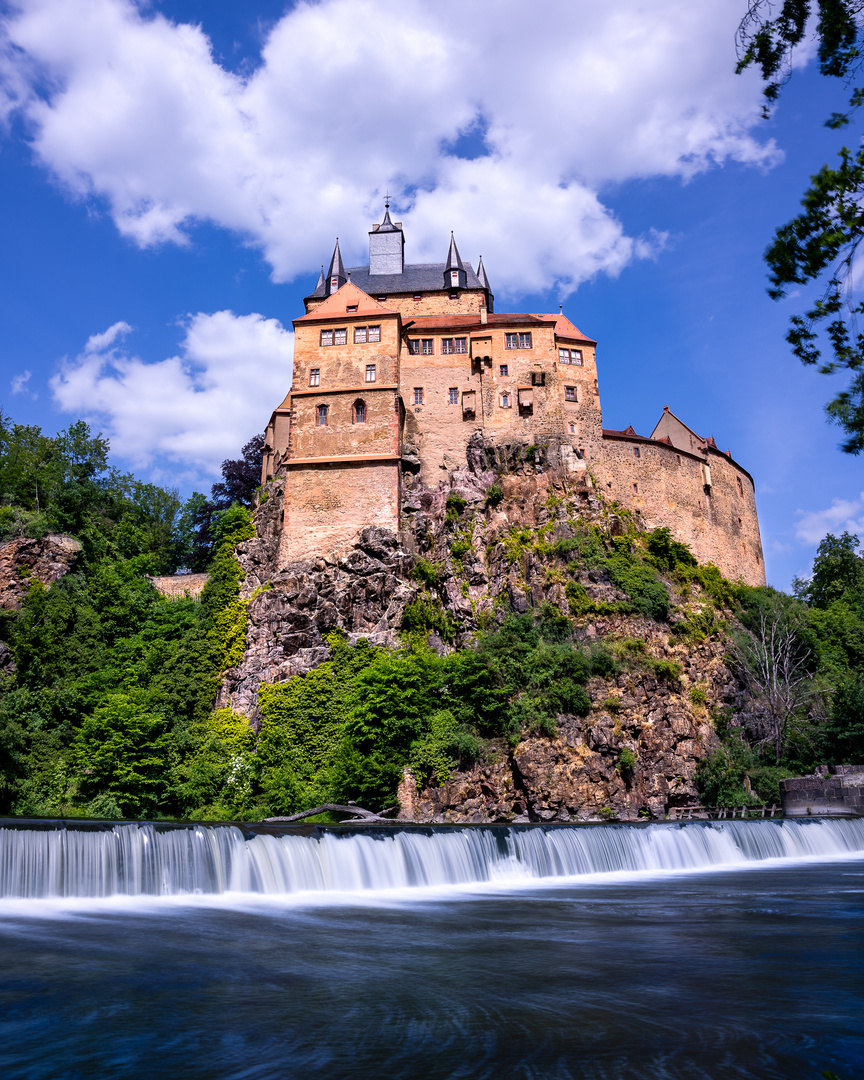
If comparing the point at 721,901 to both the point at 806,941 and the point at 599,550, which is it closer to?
the point at 806,941

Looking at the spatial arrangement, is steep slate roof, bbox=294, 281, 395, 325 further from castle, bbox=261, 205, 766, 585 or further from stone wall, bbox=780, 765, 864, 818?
stone wall, bbox=780, 765, 864, 818

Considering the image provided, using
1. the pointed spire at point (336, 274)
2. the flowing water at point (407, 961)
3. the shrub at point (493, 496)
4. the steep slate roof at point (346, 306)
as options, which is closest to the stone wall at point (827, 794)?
the flowing water at point (407, 961)

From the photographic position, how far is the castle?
146ft

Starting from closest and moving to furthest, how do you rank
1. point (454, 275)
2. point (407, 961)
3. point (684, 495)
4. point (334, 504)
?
1. point (407, 961)
2. point (334, 504)
3. point (684, 495)
4. point (454, 275)

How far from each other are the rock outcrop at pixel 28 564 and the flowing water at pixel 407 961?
1155 inches

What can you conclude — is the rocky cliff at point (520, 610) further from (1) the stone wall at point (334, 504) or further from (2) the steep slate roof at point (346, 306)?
(2) the steep slate roof at point (346, 306)

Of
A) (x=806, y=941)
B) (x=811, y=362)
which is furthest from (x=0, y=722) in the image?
(x=811, y=362)

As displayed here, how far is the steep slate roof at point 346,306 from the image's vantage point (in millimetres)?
48469

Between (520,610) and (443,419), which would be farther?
(443,419)

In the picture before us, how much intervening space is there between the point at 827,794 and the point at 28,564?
3769 cm

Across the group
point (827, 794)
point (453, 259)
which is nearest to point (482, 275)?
point (453, 259)

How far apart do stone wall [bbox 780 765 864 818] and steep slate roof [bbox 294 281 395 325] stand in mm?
31354

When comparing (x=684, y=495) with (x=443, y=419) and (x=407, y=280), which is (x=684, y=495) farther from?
(x=407, y=280)

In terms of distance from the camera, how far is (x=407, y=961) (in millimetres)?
10516
